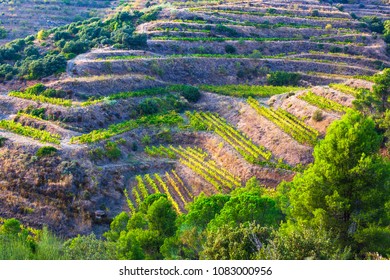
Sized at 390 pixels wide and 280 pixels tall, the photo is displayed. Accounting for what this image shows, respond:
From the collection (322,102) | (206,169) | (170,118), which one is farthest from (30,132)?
(322,102)

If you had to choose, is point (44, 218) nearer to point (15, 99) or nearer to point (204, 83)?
point (15, 99)

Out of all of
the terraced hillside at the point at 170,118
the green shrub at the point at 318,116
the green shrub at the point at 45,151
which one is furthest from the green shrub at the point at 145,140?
the green shrub at the point at 318,116

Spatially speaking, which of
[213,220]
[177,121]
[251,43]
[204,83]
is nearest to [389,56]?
[251,43]

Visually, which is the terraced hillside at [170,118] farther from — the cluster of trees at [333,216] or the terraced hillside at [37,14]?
the terraced hillside at [37,14]

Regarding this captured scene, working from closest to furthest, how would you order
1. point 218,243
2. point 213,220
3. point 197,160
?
point 218,243, point 213,220, point 197,160

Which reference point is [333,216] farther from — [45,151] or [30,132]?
[30,132]

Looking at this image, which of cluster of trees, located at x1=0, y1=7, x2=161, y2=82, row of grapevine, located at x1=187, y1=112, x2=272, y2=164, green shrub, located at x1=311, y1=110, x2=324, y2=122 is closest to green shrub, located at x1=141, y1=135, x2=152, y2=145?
row of grapevine, located at x1=187, y1=112, x2=272, y2=164
